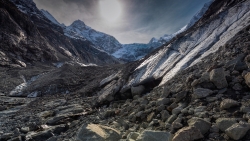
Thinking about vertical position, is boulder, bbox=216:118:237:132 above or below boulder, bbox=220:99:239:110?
below

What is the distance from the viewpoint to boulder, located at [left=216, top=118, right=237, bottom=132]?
128 inches

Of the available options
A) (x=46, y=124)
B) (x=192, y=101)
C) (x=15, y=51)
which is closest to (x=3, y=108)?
(x=46, y=124)

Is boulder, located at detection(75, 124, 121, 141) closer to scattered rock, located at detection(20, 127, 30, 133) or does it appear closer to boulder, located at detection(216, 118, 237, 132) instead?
boulder, located at detection(216, 118, 237, 132)

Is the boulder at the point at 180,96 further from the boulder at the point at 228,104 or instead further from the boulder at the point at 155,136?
the boulder at the point at 155,136

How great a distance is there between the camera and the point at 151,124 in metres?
4.68

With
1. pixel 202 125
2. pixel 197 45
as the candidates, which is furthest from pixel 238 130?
pixel 197 45

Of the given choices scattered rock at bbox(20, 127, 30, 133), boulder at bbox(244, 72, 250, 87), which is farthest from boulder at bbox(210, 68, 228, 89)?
scattered rock at bbox(20, 127, 30, 133)

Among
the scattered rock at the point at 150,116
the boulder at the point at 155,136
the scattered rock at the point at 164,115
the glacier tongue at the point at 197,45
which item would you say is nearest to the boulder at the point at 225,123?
the boulder at the point at 155,136

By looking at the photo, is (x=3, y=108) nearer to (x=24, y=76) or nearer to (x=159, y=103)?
(x=159, y=103)

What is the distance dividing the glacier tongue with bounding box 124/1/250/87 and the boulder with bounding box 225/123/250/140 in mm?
5187

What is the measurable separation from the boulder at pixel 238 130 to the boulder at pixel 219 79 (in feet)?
5.63

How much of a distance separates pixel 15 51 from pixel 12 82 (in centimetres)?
2908

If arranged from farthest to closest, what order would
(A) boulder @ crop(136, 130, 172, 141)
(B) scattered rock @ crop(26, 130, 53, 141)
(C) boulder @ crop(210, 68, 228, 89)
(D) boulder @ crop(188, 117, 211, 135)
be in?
(B) scattered rock @ crop(26, 130, 53, 141) → (C) boulder @ crop(210, 68, 228, 89) → (A) boulder @ crop(136, 130, 172, 141) → (D) boulder @ crop(188, 117, 211, 135)

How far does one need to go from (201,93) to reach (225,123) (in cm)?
148
